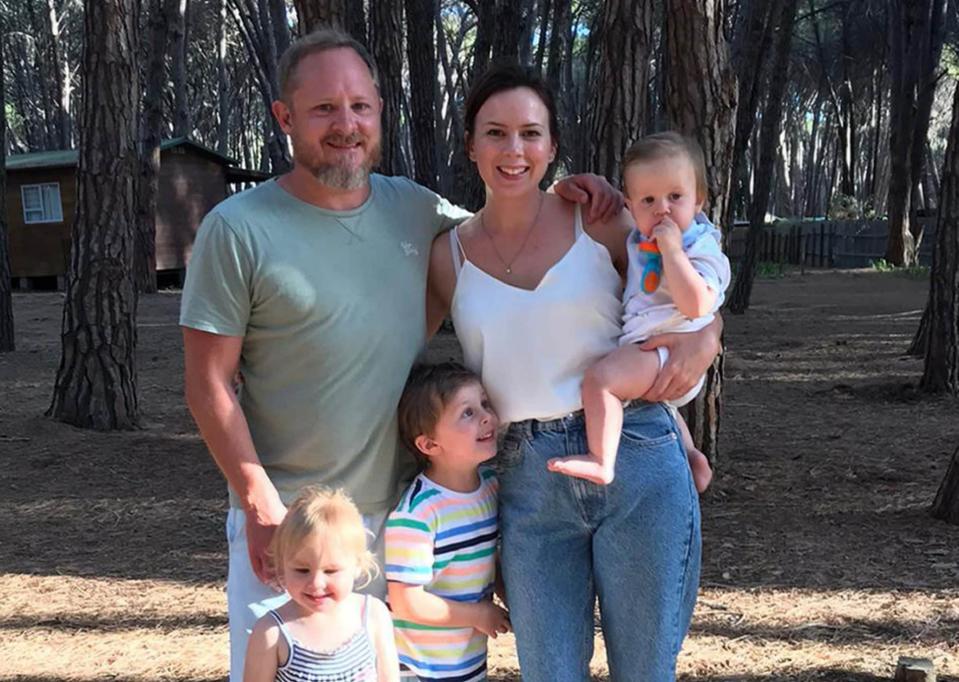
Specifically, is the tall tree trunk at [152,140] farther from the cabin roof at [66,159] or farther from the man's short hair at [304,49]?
the man's short hair at [304,49]

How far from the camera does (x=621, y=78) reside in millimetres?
5145

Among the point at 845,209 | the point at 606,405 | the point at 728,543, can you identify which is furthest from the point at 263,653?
the point at 845,209

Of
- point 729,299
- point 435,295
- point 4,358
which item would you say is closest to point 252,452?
point 435,295

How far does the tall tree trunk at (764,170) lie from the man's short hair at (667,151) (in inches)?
487

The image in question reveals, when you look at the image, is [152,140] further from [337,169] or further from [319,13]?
[337,169]

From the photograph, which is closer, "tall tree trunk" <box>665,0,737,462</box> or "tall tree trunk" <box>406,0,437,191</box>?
"tall tree trunk" <box>665,0,737,462</box>

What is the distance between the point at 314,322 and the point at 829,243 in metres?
28.4

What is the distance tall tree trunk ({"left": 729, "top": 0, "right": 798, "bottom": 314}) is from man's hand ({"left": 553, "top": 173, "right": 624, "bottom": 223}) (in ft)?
40.3

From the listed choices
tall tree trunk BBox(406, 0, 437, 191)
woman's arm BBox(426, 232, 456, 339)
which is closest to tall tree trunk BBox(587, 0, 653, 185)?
woman's arm BBox(426, 232, 456, 339)

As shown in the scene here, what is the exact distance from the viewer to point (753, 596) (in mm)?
4289

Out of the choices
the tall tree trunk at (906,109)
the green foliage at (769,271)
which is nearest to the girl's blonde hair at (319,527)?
the green foliage at (769,271)

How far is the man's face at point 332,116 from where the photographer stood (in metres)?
2.34

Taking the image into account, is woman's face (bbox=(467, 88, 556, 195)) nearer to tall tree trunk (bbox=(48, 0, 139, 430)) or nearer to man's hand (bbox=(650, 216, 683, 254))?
man's hand (bbox=(650, 216, 683, 254))

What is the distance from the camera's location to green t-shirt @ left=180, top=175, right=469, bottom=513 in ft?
7.43
